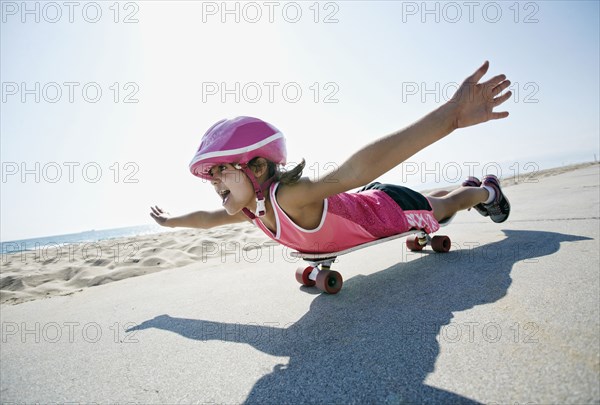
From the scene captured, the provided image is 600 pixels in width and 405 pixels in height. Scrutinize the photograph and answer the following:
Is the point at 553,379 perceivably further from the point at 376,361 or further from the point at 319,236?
the point at 319,236

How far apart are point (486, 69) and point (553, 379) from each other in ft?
3.54

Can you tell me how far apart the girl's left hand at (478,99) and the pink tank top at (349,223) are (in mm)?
934

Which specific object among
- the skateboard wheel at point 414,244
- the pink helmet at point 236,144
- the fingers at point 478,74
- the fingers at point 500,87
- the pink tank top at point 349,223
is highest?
the fingers at point 478,74

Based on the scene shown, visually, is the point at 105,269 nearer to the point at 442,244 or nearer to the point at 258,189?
the point at 258,189

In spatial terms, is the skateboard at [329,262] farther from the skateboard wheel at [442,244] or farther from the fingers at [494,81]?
the fingers at [494,81]

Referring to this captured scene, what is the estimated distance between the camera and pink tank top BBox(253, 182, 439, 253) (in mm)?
1866

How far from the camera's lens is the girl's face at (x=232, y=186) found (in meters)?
1.69

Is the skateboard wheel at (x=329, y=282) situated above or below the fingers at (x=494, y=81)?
below

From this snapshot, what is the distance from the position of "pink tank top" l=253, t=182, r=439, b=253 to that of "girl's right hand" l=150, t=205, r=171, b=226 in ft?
3.85

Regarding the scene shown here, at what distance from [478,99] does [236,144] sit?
3.73 ft

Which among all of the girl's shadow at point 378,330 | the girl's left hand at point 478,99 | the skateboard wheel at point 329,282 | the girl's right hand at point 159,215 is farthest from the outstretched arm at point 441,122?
the girl's right hand at point 159,215

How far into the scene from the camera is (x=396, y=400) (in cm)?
78

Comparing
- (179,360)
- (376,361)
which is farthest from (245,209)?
(376,361)

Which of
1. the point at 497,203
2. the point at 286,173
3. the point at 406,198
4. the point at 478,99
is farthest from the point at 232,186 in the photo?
the point at 497,203
